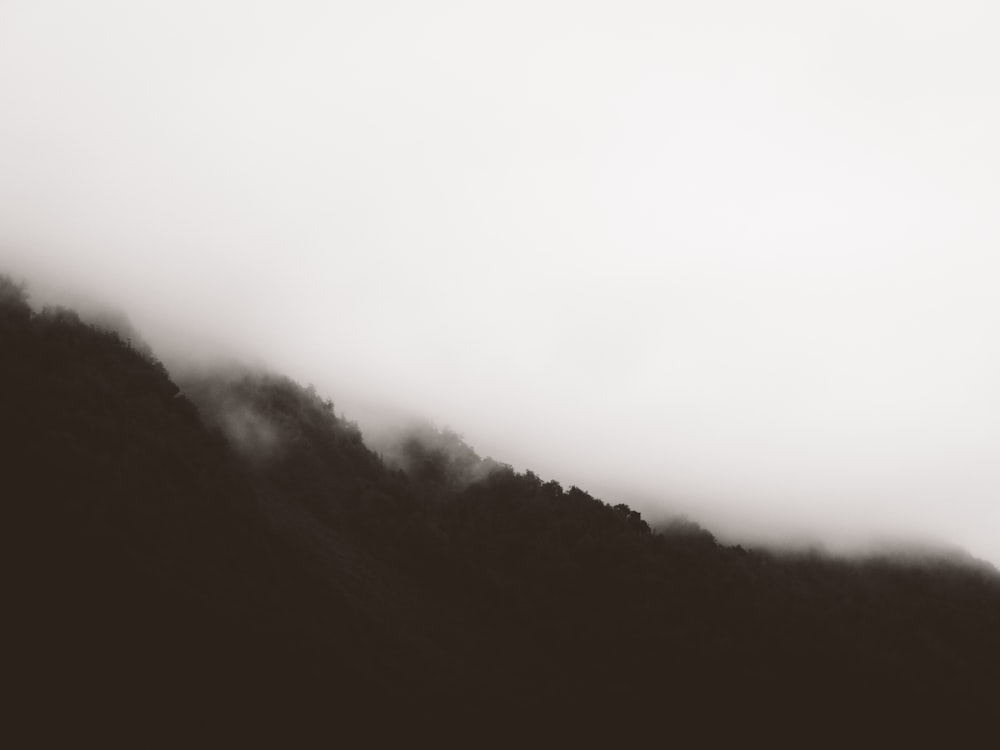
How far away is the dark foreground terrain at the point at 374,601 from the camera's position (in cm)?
3212

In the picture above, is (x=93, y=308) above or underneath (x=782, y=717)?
above

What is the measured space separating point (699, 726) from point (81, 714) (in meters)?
39.9

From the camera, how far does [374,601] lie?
47688mm

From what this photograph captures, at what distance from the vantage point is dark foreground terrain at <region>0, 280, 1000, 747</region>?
32.1 metres

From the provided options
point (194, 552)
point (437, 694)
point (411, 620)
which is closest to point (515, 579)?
point (411, 620)

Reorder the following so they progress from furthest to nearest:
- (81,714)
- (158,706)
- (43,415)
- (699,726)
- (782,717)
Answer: (782,717) < (699,726) < (43,415) < (158,706) < (81,714)

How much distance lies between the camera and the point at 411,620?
4878 cm

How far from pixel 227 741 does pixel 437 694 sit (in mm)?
14204

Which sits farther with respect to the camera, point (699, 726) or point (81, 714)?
point (699, 726)

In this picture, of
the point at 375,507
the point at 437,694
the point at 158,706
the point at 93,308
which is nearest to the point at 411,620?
the point at 437,694

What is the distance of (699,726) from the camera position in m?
53.6

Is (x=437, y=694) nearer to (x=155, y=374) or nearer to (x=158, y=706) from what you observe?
(x=158, y=706)

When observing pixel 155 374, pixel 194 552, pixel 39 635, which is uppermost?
pixel 155 374

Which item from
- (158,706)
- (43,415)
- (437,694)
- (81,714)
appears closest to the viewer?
(81,714)
